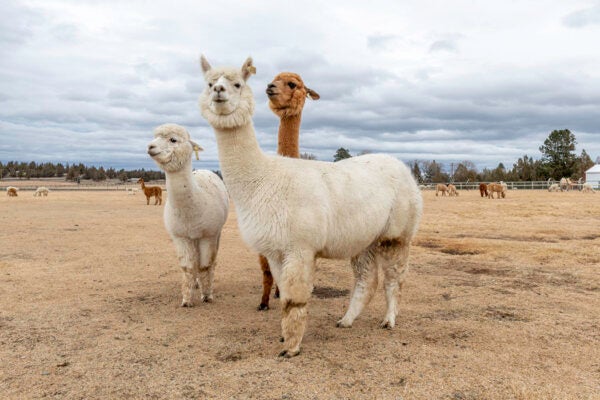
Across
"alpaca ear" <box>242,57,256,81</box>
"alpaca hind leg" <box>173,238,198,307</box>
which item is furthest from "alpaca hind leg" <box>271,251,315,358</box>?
"alpaca hind leg" <box>173,238,198,307</box>

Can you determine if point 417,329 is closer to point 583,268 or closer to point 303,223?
point 303,223

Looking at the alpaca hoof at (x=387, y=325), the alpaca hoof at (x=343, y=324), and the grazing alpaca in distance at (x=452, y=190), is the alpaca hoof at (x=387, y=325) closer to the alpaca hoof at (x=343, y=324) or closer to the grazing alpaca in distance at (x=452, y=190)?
the alpaca hoof at (x=343, y=324)

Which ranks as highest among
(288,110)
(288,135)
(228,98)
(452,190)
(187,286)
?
(288,110)

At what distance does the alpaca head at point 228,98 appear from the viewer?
3.94 m

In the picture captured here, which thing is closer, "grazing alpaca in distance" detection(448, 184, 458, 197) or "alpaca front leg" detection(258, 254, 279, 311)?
"alpaca front leg" detection(258, 254, 279, 311)

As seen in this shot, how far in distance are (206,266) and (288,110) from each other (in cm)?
245

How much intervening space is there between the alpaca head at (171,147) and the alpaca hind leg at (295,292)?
88.5 inches

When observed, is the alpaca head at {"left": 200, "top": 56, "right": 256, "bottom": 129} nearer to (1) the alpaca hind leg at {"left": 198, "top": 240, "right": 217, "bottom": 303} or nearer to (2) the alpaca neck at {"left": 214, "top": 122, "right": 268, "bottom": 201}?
(2) the alpaca neck at {"left": 214, "top": 122, "right": 268, "bottom": 201}

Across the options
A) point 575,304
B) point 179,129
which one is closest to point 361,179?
point 179,129

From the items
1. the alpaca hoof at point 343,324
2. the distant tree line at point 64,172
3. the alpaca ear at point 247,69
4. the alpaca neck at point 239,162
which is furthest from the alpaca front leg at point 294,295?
the distant tree line at point 64,172

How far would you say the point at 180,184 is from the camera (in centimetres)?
552

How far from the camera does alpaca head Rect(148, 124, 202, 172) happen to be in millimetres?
5293

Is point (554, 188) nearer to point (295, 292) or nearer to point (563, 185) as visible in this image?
point (563, 185)

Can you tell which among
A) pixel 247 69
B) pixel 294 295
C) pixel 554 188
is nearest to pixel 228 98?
pixel 247 69
